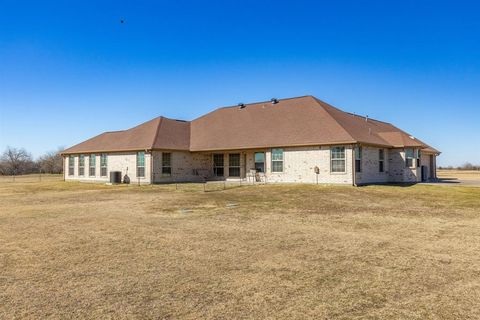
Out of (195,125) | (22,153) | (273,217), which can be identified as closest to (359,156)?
Answer: (273,217)

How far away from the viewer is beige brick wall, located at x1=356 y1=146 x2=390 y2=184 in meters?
25.0

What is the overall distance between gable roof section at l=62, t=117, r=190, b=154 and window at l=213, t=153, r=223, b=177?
2716 mm

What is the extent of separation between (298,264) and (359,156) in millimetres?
19185

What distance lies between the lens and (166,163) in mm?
29594

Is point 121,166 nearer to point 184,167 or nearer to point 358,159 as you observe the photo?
point 184,167

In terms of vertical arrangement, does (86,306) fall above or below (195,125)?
below

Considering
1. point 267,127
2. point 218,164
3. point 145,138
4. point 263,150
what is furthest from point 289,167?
point 145,138

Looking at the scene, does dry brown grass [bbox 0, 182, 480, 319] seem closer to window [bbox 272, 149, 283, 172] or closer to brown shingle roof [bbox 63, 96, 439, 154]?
brown shingle roof [bbox 63, 96, 439, 154]

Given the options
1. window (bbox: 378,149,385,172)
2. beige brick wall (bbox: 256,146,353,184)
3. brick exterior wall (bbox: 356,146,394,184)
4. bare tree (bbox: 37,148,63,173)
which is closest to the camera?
beige brick wall (bbox: 256,146,353,184)

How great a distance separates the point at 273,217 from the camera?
41.3 feet

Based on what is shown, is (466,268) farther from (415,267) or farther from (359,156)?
(359,156)

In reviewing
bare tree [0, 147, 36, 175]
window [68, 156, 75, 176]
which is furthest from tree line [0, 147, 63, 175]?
window [68, 156, 75, 176]

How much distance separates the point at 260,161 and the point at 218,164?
15.6 feet

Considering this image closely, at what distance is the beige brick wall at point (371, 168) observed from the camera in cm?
2495
